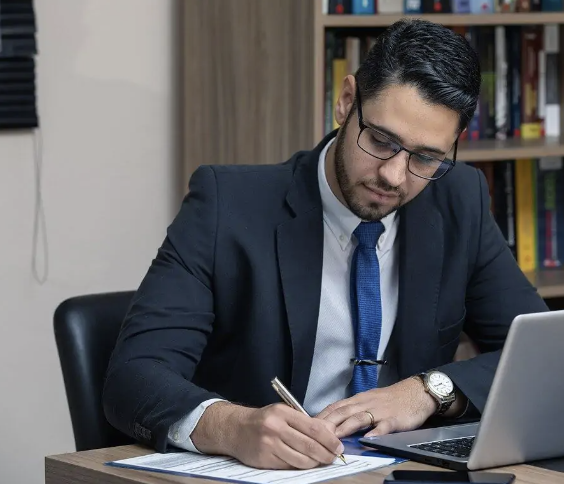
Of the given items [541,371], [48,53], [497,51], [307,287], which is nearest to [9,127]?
[48,53]

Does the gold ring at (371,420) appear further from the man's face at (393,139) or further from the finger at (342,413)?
the man's face at (393,139)

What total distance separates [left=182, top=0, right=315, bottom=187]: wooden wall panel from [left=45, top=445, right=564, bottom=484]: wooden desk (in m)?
1.26

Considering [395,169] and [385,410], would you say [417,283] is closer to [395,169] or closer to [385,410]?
[395,169]

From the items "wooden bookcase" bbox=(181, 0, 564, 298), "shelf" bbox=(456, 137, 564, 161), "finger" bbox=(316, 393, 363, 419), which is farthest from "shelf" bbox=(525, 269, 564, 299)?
"finger" bbox=(316, 393, 363, 419)

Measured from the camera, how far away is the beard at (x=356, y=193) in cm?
189

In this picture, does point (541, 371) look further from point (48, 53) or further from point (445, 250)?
point (48, 53)

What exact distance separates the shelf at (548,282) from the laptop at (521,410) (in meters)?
1.40

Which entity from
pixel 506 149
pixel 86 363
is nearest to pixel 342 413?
pixel 86 363

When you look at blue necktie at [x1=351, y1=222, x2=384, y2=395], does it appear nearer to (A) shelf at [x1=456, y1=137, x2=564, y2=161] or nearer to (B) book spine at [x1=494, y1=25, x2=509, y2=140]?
(A) shelf at [x1=456, y1=137, x2=564, y2=161]

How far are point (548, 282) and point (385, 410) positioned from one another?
1410mm

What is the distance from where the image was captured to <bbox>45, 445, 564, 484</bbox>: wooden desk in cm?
142

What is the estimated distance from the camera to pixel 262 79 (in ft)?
9.12

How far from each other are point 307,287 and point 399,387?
28 cm

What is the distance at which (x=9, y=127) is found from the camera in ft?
8.77
